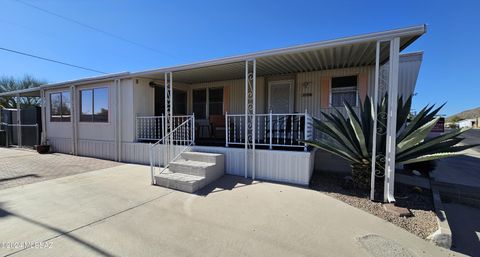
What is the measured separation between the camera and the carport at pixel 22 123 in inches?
385

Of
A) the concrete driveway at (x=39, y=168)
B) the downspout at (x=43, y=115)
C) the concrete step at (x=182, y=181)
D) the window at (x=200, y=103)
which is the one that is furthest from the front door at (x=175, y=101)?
the downspout at (x=43, y=115)

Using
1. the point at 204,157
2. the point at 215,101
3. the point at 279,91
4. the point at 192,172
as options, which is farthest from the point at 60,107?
the point at 279,91

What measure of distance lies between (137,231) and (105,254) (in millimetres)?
485

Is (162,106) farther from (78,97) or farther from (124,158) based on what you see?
(78,97)

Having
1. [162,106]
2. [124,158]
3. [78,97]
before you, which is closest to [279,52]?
[162,106]

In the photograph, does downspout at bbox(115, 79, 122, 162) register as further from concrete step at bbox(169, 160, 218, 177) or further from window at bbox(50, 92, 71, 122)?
concrete step at bbox(169, 160, 218, 177)

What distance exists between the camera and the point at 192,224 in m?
2.92

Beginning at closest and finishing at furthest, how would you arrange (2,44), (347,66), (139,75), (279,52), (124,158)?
(279,52) → (347,66) → (139,75) → (124,158) → (2,44)

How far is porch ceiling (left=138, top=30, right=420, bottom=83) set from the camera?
14.1 ft

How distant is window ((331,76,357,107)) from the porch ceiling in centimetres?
43

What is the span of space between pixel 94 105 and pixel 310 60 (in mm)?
7602

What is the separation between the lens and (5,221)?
2939mm

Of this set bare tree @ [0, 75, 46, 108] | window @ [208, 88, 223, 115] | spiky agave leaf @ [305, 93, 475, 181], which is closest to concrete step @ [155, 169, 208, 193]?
spiky agave leaf @ [305, 93, 475, 181]

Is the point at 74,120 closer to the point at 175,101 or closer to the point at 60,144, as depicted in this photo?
the point at 60,144
